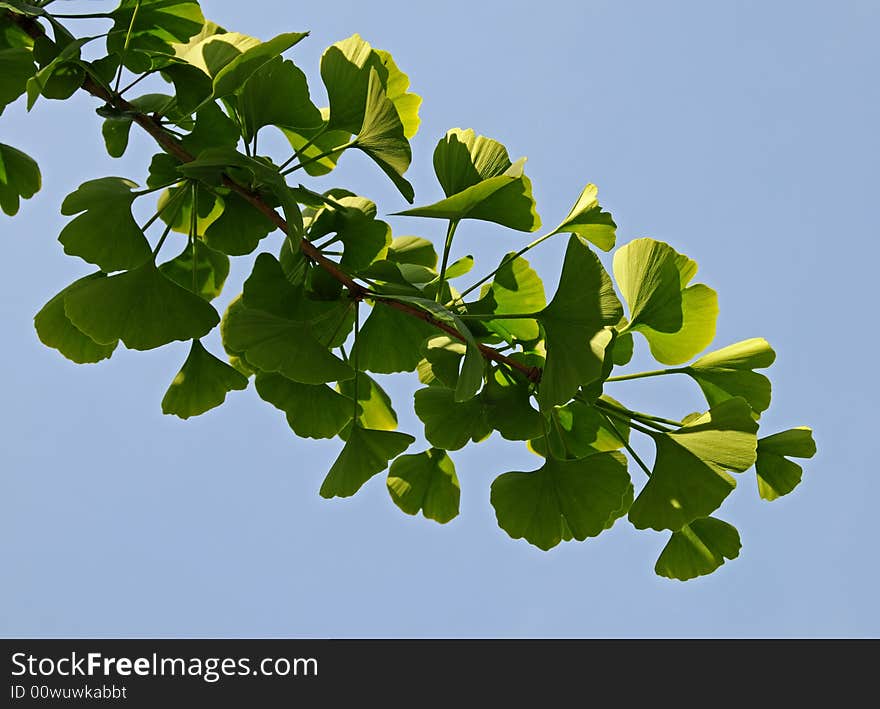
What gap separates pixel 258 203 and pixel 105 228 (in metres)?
0.14

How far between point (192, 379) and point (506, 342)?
1.26 ft

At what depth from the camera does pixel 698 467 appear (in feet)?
2.57

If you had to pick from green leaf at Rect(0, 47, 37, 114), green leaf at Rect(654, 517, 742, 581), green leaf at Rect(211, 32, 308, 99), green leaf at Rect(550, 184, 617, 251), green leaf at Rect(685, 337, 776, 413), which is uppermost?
green leaf at Rect(0, 47, 37, 114)

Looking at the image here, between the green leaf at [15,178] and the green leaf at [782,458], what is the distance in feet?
2.82

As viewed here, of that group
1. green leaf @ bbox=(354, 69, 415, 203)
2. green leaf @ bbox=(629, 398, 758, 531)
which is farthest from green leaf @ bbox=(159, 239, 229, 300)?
green leaf @ bbox=(629, 398, 758, 531)

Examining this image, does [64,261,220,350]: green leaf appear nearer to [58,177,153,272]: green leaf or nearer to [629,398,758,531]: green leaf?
[58,177,153,272]: green leaf

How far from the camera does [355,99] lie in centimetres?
85

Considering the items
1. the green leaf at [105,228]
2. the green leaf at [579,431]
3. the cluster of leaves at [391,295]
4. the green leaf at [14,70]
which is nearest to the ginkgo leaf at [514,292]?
the cluster of leaves at [391,295]

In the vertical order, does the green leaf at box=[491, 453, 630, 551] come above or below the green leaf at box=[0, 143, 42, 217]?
below

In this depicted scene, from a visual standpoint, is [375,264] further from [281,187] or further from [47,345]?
[47,345]

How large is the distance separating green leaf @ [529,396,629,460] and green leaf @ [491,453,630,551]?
4cm

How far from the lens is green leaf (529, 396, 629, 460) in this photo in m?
0.88

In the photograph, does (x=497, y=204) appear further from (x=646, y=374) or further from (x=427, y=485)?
(x=427, y=485)

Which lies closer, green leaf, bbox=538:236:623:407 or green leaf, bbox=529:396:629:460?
green leaf, bbox=538:236:623:407
